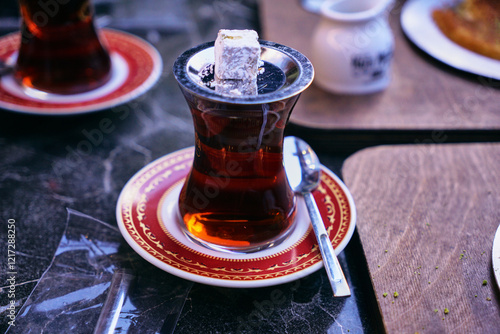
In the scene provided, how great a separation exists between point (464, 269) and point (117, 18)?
36.8 inches

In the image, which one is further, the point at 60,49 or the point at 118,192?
the point at 60,49

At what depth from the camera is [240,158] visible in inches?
17.1

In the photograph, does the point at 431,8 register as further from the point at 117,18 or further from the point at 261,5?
the point at 117,18

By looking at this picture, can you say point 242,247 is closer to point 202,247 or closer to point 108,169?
point 202,247

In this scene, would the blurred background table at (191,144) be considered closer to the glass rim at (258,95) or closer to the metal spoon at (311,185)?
the metal spoon at (311,185)

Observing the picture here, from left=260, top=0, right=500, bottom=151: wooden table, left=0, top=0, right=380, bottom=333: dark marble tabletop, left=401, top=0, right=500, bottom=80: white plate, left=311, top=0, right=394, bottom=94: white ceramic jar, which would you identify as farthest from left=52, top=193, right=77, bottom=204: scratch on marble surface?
left=401, top=0, right=500, bottom=80: white plate

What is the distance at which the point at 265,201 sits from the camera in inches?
18.3

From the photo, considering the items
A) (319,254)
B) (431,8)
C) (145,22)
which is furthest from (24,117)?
(431,8)

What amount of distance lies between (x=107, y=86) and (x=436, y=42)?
24.9 inches

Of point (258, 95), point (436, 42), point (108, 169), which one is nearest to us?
point (258, 95)

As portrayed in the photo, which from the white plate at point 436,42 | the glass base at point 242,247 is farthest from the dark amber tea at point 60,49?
the white plate at point 436,42

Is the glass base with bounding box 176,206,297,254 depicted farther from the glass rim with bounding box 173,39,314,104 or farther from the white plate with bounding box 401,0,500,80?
the white plate with bounding box 401,0,500,80

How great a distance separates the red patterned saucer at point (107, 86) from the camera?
2.23ft

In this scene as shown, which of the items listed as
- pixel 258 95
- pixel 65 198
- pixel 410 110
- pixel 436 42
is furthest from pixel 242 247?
pixel 436 42
